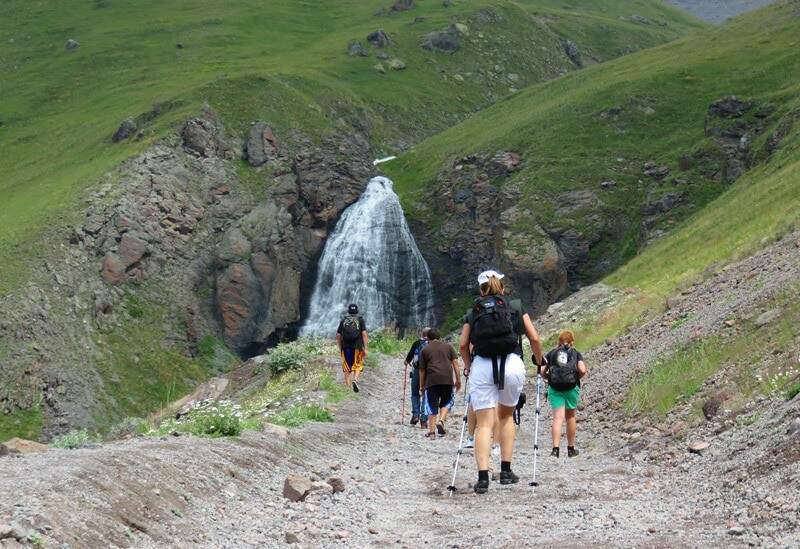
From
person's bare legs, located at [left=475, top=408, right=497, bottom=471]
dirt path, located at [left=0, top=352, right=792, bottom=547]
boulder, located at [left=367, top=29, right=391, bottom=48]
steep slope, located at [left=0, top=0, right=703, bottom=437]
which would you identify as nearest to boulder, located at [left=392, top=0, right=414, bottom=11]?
steep slope, located at [left=0, top=0, right=703, bottom=437]

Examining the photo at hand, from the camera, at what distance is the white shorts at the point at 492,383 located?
40.6 ft

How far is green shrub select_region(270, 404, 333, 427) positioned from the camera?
18672 millimetres

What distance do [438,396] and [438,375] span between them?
25.2 inches

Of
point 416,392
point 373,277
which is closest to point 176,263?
point 373,277

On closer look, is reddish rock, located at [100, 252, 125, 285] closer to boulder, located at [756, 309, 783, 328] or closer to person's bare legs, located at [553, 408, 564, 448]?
boulder, located at [756, 309, 783, 328]

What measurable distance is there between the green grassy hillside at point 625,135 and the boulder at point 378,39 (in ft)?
88.1

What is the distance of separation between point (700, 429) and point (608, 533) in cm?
614

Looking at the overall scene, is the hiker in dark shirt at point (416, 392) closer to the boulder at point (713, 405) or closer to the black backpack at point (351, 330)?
the black backpack at point (351, 330)

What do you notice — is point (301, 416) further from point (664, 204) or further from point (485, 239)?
point (485, 239)

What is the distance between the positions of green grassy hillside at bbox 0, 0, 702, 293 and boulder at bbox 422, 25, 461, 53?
3.92 feet

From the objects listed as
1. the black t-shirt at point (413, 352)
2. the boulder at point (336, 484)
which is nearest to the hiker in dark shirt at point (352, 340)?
the black t-shirt at point (413, 352)

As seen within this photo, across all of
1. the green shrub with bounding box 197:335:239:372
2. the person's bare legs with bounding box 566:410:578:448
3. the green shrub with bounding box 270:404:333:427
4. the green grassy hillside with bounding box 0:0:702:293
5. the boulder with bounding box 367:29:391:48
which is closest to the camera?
the person's bare legs with bounding box 566:410:578:448

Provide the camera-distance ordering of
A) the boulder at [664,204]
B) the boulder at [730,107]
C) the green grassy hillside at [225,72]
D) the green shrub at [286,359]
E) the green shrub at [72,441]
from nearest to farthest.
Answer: the green shrub at [72,441]
the green shrub at [286,359]
the boulder at [664,204]
the boulder at [730,107]
the green grassy hillside at [225,72]

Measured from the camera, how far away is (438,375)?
19.7m
